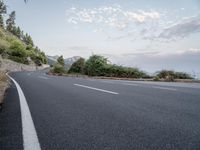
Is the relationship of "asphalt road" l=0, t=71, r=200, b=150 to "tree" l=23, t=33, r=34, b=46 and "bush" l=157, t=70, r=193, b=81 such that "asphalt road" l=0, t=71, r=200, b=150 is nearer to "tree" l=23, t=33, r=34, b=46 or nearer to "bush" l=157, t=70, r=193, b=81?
"bush" l=157, t=70, r=193, b=81

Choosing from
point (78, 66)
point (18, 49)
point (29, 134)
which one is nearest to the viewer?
point (29, 134)

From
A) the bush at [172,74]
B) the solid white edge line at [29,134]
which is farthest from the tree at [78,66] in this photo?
the solid white edge line at [29,134]

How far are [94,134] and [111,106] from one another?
231 cm

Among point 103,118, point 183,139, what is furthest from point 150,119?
point 183,139

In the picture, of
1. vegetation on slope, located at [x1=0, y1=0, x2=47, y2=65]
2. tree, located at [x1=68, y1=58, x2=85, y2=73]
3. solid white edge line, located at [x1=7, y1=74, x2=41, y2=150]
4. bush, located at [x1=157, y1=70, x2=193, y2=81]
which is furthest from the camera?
vegetation on slope, located at [x1=0, y1=0, x2=47, y2=65]

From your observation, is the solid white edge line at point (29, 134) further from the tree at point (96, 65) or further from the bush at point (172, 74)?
the tree at point (96, 65)

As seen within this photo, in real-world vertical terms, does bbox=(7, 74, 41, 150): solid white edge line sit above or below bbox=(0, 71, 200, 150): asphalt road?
below

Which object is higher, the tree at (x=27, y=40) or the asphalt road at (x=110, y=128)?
the tree at (x=27, y=40)

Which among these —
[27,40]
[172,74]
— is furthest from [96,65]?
[27,40]

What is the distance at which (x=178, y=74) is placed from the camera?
21516 millimetres

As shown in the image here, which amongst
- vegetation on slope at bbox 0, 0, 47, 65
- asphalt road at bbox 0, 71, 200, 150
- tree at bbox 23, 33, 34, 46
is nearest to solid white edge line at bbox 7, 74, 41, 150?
asphalt road at bbox 0, 71, 200, 150

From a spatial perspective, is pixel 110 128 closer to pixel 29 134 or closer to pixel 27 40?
pixel 29 134

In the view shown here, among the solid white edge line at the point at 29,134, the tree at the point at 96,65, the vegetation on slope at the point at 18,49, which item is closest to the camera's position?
the solid white edge line at the point at 29,134

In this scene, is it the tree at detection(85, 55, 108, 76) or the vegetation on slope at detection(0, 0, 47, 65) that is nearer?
the tree at detection(85, 55, 108, 76)
